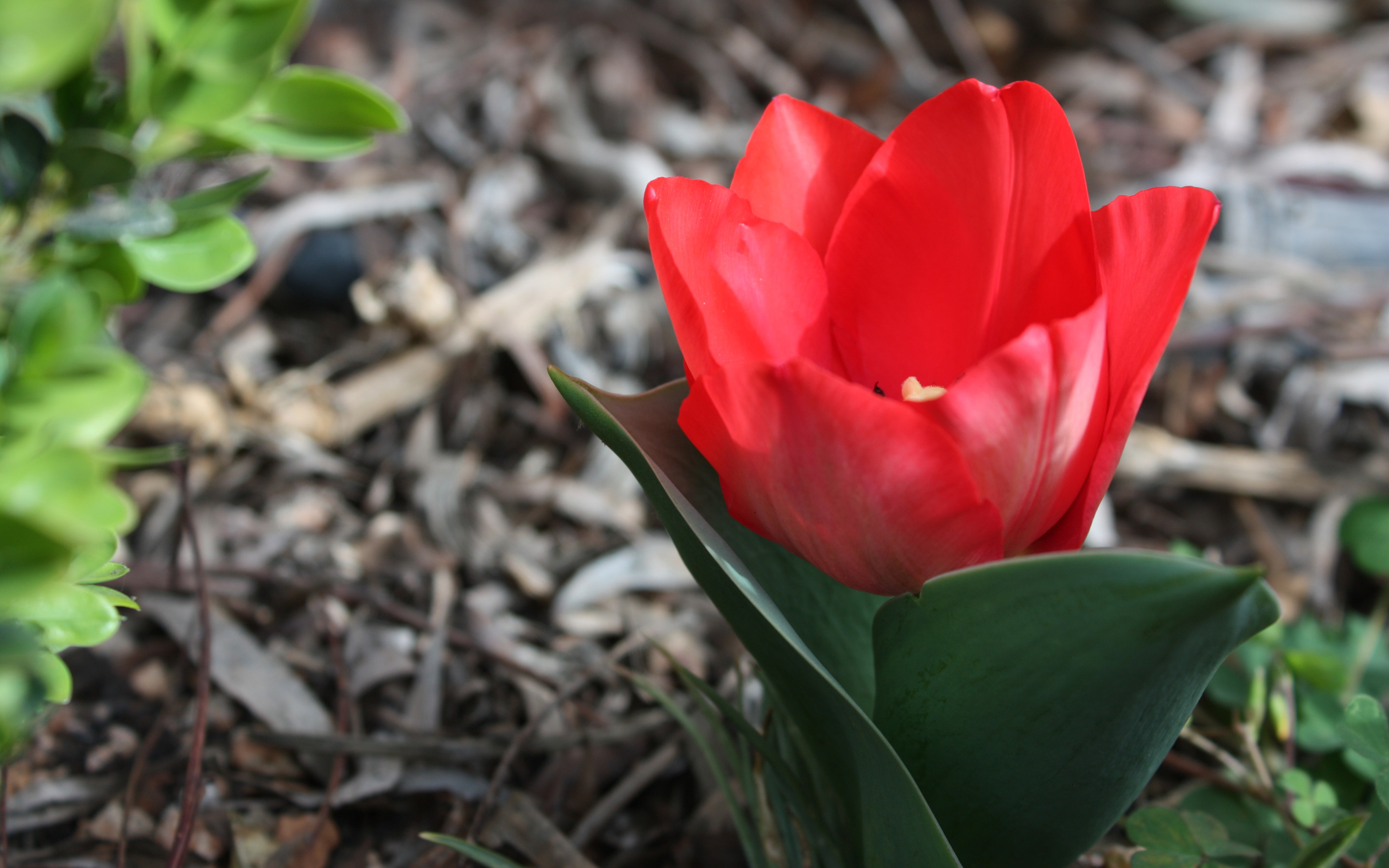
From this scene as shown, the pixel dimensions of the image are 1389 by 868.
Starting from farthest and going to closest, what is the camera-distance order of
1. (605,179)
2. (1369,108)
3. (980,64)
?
(980,64) → (1369,108) → (605,179)

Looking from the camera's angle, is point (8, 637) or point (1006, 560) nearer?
point (8, 637)

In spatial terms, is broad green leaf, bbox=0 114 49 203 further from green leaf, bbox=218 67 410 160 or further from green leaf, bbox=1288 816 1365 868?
green leaf, bbox=1288 816 1365 868

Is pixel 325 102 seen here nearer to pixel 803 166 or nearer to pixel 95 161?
pixel 95 161

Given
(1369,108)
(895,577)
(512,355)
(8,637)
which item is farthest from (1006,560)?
(1369,108)

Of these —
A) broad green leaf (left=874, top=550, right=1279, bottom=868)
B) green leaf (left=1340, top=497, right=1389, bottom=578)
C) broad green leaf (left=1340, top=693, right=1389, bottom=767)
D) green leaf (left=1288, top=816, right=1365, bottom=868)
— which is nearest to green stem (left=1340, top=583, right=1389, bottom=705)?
green leaf (left=1340, top=497, right=1389, bottom=578)

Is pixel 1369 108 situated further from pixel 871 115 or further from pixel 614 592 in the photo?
pixel 614 592

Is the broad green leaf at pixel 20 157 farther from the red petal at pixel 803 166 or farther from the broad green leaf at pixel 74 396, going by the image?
the red petal at pixel 803 166

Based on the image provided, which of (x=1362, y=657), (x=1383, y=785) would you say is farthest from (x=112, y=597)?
(x=1362, y=657)
